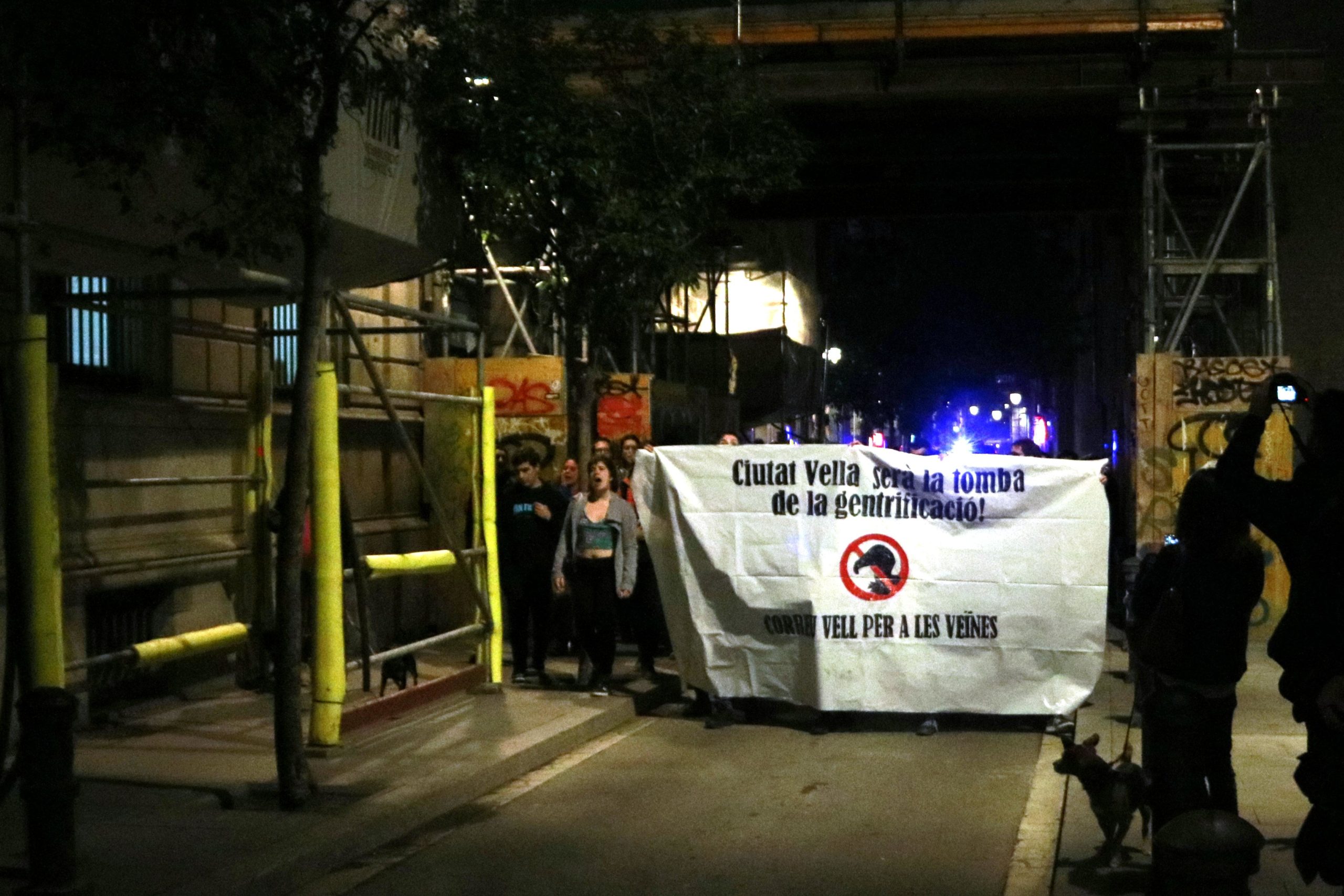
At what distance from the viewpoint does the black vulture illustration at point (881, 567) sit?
11.3 m

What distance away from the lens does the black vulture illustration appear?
11.3 meters

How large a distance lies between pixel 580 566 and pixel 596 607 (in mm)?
352

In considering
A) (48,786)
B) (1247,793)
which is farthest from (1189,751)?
(48,786)

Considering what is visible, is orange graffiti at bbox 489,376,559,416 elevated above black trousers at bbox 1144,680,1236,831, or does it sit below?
above

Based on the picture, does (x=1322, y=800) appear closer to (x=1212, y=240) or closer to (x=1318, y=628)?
(x=1318, y=628)

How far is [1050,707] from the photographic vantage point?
1099cm

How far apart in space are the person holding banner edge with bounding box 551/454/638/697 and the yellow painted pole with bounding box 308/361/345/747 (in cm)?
291

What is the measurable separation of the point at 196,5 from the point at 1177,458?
11.0 m

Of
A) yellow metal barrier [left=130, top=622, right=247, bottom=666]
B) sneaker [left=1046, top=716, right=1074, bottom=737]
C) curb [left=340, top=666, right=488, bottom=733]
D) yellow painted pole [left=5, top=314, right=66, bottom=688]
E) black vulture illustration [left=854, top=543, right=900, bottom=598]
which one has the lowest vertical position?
sneaker [left=1046, top=716, right=1074, bottom=737]

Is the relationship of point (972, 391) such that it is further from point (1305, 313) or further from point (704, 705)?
point (704, 705)

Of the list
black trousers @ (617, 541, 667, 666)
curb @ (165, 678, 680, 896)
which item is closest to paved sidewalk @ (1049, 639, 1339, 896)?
curb @ (165, 678, 680, 896)

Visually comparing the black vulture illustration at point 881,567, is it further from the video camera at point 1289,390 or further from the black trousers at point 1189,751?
the video camera at point 1289,390

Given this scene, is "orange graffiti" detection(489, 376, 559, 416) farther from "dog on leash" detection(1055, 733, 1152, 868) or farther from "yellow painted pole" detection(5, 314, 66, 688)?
"dog on leash" detection(1055, 733, 1152, 868)

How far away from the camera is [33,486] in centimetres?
703
